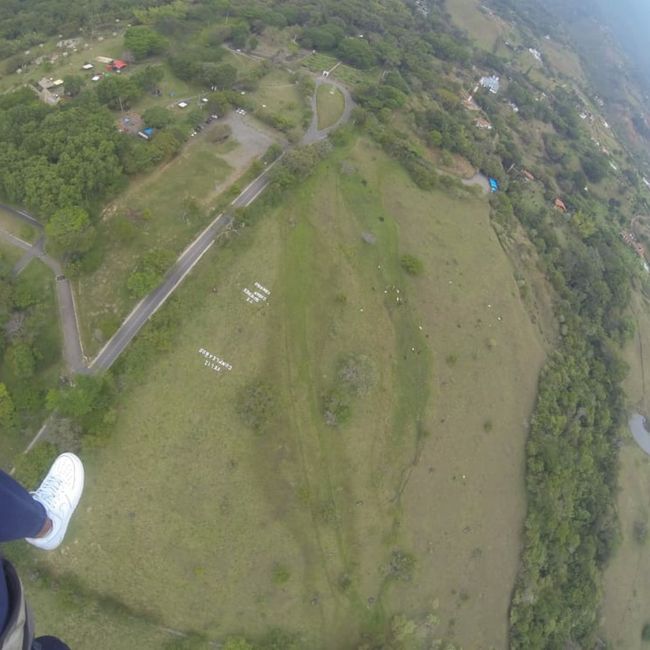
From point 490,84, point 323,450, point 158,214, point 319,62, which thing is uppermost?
point 490,84

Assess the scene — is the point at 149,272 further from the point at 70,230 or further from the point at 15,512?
the point at 15,512

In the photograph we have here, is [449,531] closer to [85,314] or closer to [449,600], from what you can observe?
[449,600]

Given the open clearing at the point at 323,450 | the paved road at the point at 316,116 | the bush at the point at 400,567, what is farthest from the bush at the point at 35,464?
the paved road at the point at 316,116

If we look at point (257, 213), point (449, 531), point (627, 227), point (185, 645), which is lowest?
point (185, 645)

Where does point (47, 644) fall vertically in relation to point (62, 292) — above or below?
above

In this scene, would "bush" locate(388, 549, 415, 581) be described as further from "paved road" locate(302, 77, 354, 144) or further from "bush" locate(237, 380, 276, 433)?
"paved road" locate(302, 77, 354, 144)

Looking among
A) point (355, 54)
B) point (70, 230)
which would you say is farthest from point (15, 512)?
point (355, 54)

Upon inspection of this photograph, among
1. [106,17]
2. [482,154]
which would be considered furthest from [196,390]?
[106,17]

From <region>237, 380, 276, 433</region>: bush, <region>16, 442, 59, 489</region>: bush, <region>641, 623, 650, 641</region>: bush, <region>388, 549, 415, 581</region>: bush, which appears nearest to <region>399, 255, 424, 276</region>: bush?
<region>237, 380, 276, 433</region>: bush

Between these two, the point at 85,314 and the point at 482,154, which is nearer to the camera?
the point at 85,314
